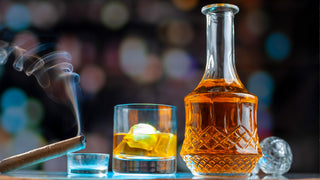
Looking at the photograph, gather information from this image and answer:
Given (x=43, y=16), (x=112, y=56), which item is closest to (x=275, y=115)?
→ (x=112, y=56)

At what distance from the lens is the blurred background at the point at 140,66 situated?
117 centimetres

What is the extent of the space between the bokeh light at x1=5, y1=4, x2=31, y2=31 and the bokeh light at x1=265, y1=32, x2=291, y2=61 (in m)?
0.77

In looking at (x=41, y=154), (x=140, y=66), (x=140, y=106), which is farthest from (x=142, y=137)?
(x=140, y=66)

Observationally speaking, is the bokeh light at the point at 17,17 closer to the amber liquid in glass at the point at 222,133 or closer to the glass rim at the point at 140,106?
the glass rim at the point at 140,106

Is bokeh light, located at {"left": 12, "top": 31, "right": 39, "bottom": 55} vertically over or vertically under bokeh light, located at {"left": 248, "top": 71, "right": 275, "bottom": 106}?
over

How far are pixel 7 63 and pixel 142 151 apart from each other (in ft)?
2.27

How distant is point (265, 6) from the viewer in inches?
48.4

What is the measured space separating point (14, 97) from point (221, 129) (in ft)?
2.51

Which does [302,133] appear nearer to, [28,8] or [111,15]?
[111,15]

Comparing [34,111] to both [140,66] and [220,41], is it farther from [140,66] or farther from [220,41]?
[220,41]

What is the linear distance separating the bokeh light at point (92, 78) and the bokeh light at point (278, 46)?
1.76 ft

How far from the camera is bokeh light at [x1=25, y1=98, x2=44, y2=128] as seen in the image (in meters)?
1.17

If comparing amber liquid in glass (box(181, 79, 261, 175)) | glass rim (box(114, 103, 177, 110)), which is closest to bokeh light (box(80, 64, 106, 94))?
glass rim (box(114, 103, 177, 110))

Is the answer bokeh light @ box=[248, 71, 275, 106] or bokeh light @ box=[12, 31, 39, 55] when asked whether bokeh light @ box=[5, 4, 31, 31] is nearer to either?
bokeh light @ box=[12, 31, 39, 55]
